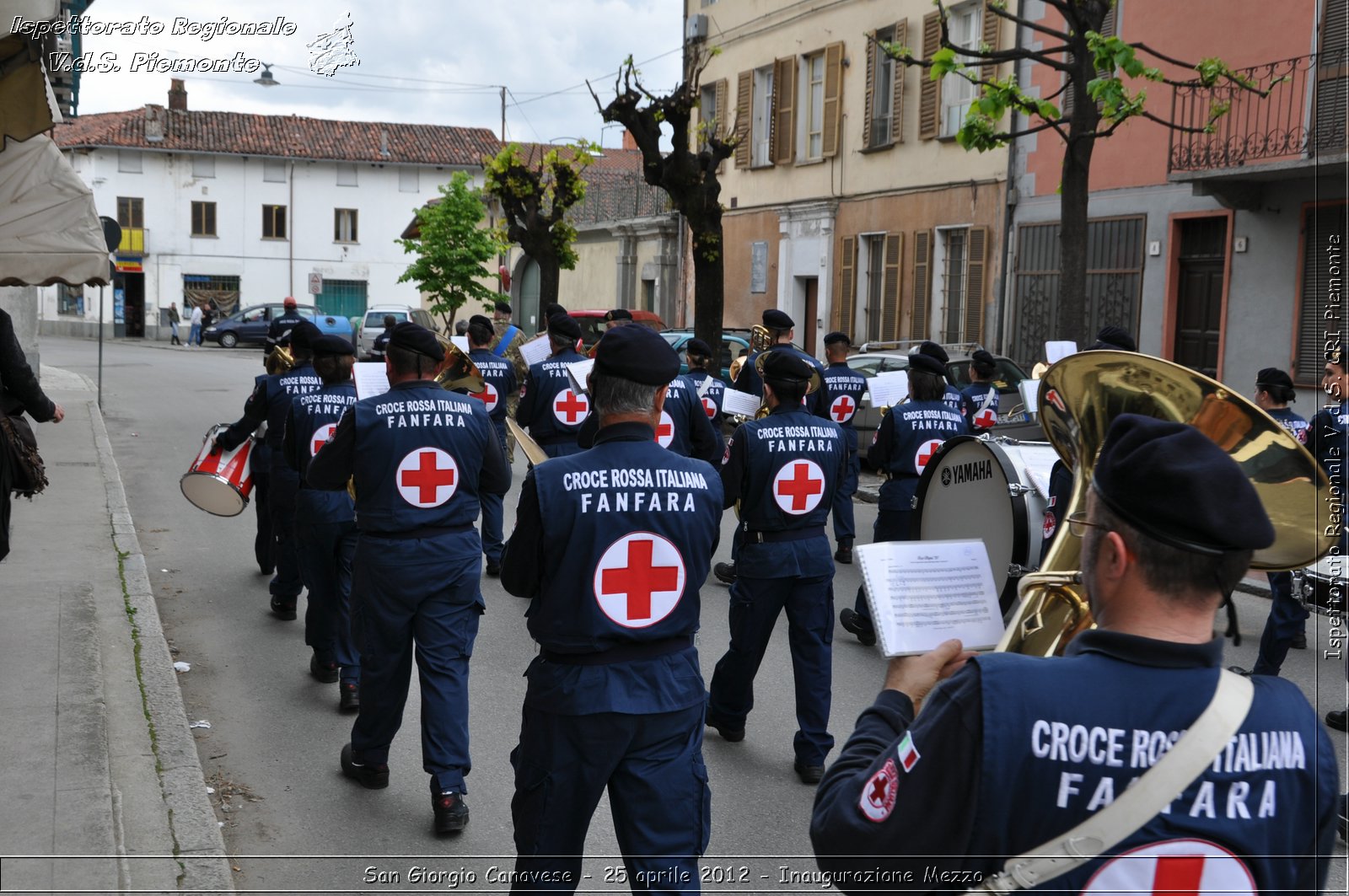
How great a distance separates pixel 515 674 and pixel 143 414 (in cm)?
1564

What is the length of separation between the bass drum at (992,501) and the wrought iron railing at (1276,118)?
379 inches

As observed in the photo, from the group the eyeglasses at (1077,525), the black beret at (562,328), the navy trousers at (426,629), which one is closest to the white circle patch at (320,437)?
the navy trousers at (426,629)

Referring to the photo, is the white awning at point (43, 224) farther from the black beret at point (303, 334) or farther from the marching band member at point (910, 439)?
the marching band member at point (910, 439)

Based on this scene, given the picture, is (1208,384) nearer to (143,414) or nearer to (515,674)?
(515,674)

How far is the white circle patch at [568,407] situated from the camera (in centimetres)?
974

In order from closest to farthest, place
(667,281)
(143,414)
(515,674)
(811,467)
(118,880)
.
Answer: (118,880) → (811,467) → (515,674) → (143,414) → (667,281)

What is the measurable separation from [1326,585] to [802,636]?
2.45 metres

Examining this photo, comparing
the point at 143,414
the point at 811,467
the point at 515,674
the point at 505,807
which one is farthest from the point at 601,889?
the point at 143,414

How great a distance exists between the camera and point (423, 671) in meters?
5.19

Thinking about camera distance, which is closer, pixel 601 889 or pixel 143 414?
pixel 601 889

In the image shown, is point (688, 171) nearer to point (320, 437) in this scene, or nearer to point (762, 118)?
point (762, 118)

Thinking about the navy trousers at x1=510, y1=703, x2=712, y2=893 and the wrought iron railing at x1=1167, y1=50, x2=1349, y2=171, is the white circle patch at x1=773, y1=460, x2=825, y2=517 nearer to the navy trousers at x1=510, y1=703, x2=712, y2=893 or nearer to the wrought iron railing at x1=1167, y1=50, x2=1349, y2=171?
the navy trousers at x1=510, y1=703, x2=712, y2=893

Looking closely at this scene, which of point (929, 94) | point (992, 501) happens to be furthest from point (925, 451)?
point (929, 94)

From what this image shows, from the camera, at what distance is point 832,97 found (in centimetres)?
2542
